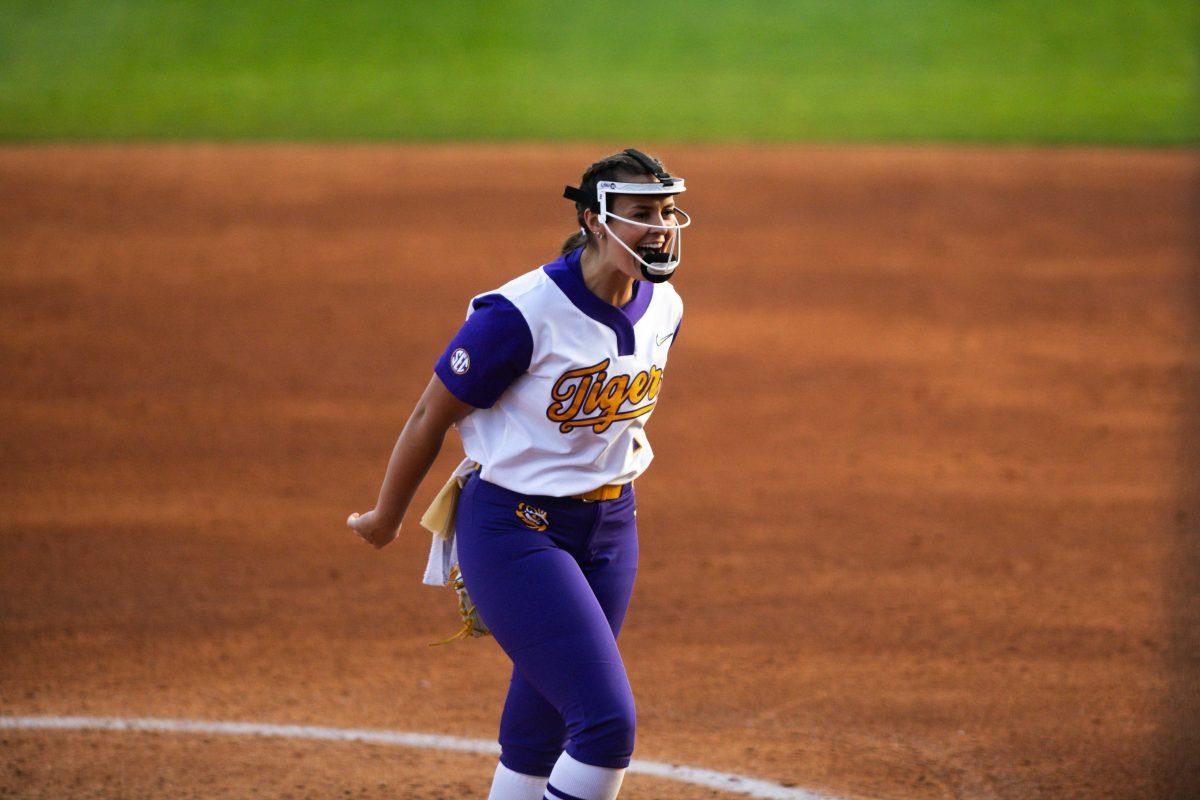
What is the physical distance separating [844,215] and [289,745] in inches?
381

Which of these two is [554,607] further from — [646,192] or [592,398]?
[646,192]

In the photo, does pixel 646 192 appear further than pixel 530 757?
No

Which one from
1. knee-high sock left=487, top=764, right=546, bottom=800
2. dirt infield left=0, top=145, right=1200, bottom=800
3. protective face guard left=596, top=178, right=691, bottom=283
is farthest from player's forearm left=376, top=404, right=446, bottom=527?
dirt infield left=0, top=145, right=1200, bottom=800

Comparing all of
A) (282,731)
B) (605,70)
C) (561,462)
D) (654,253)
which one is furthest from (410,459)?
(605,70)

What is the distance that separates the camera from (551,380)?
11.1 feet

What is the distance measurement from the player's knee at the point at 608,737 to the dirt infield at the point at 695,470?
4.42 ft

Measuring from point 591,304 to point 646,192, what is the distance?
29 cm

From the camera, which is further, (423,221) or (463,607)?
(423,221)

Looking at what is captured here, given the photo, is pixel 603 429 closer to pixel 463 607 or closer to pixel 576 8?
pixel 463 607

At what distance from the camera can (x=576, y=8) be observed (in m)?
22.8

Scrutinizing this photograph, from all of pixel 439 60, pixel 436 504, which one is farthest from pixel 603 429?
pixel 439 60

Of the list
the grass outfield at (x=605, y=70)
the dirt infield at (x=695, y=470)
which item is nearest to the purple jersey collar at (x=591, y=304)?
the dirt infield at (x=695, y=470)

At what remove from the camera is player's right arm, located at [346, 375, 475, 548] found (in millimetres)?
3389

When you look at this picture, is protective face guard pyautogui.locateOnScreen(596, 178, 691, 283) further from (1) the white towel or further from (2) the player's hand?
(2) the player's hand
